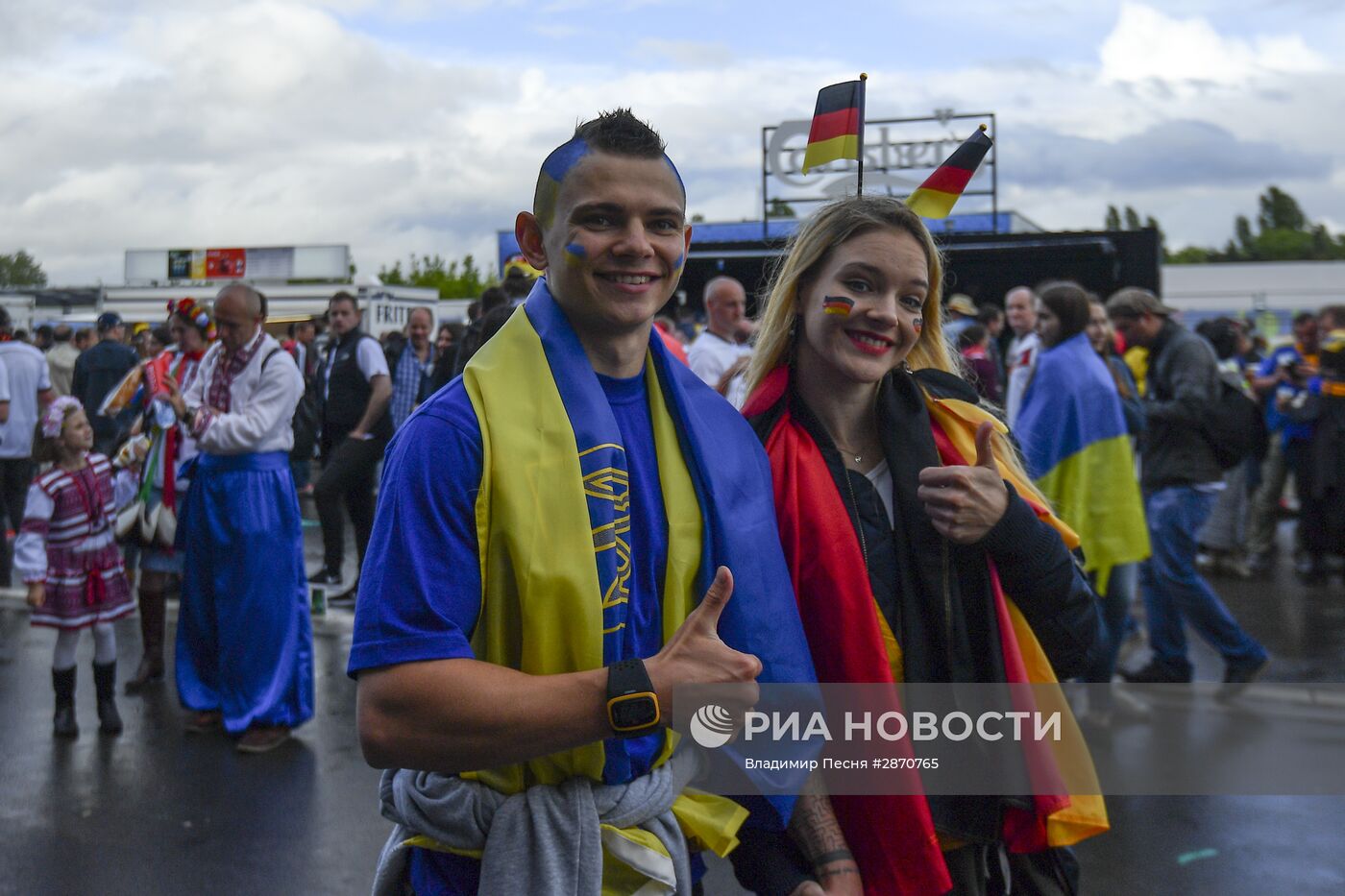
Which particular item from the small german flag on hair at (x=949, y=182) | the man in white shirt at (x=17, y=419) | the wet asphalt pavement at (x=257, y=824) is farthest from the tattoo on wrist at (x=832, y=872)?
the man in white shirt at (x=17, y=419)

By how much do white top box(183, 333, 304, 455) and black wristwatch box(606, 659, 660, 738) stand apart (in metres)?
4.20

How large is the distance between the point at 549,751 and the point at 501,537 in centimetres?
29

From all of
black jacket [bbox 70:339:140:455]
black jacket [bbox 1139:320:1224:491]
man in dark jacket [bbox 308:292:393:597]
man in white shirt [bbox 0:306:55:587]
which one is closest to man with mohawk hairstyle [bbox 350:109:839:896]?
black jacket [bbox 1139:320:1224:491]

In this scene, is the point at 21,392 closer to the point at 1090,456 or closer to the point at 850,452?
the point at 1090,456

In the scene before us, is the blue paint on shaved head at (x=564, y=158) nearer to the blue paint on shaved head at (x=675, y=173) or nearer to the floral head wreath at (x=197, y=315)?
the blue paint on shaved head at (x=675, y=173)

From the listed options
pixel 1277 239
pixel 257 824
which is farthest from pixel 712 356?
pixel 1277 239

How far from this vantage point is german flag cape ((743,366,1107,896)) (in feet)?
6.77

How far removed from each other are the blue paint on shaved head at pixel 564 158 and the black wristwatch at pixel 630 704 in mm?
777

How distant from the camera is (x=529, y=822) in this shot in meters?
1.75

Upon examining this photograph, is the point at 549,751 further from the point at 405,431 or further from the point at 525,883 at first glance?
the point at 405,431

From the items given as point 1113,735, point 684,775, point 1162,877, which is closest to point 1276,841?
point 1162,877

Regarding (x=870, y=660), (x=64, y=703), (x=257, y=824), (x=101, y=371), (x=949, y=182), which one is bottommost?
(x=257, y=824)

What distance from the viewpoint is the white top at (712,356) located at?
24.5ft

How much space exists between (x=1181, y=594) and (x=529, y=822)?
517cm
